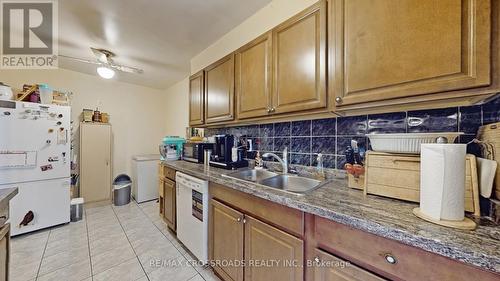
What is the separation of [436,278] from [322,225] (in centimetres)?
38

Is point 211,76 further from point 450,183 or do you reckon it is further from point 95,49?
point 450,183

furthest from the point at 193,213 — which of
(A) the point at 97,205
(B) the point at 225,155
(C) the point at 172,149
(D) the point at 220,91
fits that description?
(A) the point at 97,205

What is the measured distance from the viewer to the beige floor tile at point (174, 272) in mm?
1634

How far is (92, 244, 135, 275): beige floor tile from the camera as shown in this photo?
5.76ft

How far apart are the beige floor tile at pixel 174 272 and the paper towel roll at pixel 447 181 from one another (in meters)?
1.80

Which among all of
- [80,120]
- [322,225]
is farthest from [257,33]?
[80,120]

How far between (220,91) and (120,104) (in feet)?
9.93

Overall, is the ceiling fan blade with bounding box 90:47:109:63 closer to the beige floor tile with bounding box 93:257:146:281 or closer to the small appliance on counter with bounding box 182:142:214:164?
the small appliance on counter with bounding box 182:142:214:164

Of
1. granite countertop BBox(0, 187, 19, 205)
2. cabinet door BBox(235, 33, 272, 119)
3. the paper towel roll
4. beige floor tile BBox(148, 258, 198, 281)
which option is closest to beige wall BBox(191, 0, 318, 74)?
cabinet door BBox(235, 33, 272, 119)

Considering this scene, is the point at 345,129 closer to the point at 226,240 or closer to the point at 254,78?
the point at 254,78

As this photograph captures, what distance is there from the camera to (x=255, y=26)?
1.93 m

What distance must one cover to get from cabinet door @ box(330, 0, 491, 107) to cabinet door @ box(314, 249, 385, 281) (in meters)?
0.79

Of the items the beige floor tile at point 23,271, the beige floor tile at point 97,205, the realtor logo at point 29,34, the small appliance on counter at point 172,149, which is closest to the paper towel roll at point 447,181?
the small appliance on counter at point 172,149

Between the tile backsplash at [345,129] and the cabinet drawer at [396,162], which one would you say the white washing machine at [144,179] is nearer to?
the tile backsplash at [345,129]
